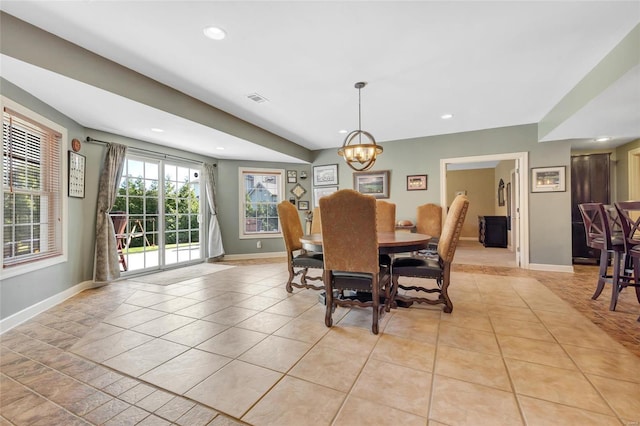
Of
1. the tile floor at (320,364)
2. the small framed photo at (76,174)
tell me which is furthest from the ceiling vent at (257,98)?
the tile floor at (320,364)

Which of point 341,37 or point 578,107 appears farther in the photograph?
point 578,107

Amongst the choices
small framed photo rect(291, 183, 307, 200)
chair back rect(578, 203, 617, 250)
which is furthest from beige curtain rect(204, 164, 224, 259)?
chair back rect(578, 203, 617, 250)

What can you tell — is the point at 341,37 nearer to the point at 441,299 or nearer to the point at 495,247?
the point at 441,299

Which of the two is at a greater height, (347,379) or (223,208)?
(223,208)

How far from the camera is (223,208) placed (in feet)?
19.5

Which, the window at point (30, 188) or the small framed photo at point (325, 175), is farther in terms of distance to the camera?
the small framed photo at point (325, 175)

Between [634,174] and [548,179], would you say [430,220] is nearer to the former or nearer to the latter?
[548,179]

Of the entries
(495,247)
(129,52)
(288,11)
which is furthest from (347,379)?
(495,247)

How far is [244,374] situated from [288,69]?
2.69m

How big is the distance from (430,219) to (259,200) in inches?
147

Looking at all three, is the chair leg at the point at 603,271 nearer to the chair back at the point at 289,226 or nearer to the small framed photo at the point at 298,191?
the chair back at the point at 289,226

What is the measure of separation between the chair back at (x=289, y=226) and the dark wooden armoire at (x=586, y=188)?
4877 mm

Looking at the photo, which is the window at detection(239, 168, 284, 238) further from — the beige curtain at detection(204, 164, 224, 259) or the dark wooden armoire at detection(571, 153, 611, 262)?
the dark wooden armoire at detection(571, 153, 611, 262)

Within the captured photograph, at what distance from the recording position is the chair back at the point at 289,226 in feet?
11.0
